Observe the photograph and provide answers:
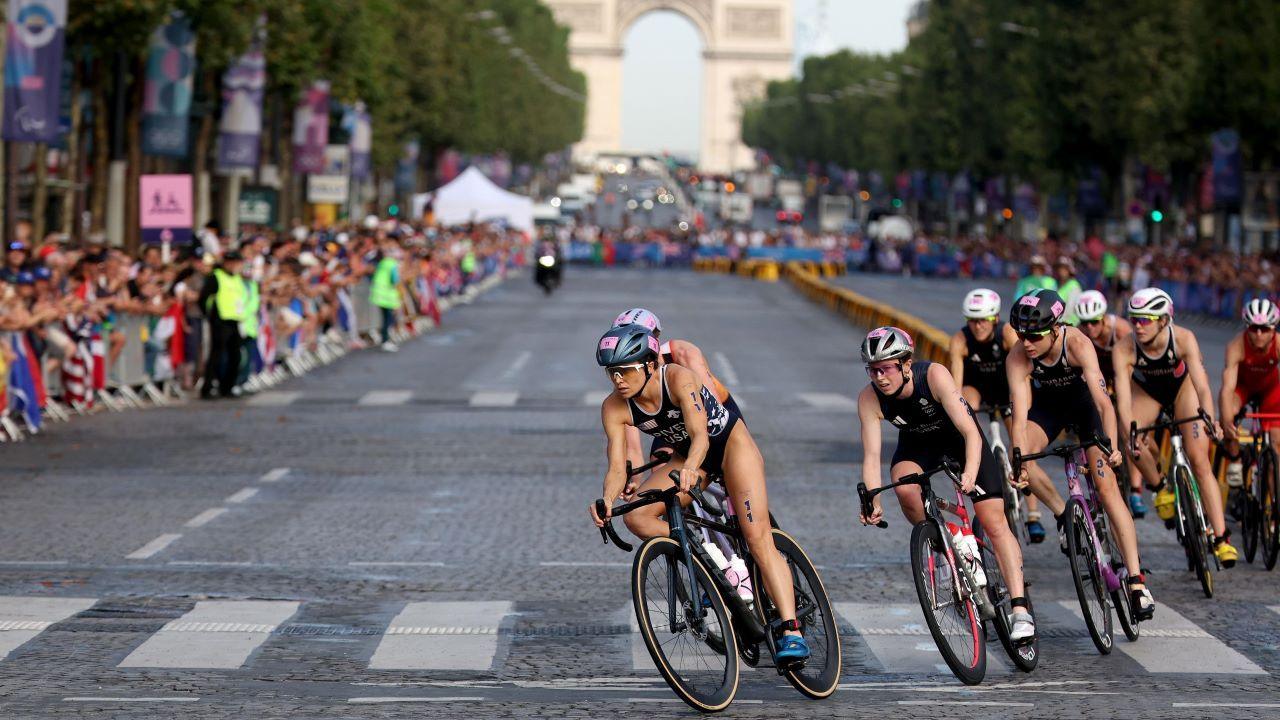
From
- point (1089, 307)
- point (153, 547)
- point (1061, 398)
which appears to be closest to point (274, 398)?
point (153, 547)

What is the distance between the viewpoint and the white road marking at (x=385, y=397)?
26781mm

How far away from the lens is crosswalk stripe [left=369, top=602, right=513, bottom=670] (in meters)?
10.1

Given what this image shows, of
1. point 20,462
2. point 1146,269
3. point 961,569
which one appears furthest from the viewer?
point 1146,269

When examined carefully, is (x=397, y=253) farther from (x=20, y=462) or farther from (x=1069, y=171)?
(x=1069, y=171)

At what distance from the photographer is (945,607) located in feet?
31.4

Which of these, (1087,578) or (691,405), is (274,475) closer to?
(1087,578)

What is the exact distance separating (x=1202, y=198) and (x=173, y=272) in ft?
146

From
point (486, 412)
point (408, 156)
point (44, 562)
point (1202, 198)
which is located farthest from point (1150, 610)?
point (408, 156)

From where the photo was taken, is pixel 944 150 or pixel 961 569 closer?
pixel 961 569

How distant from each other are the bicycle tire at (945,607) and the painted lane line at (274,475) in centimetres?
Answer: 939

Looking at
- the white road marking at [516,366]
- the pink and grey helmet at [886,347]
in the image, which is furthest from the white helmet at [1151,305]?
the white road marking at [516,366]

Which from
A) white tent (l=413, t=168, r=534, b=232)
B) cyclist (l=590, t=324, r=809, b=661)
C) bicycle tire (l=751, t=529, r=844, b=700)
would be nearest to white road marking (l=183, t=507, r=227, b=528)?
cyclist (l=590, t=324, r=809, b=661)

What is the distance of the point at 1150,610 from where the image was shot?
35.0 ft

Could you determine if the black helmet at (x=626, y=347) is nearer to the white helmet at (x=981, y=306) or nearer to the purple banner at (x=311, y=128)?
the white helmet at (x=981, y=306)
